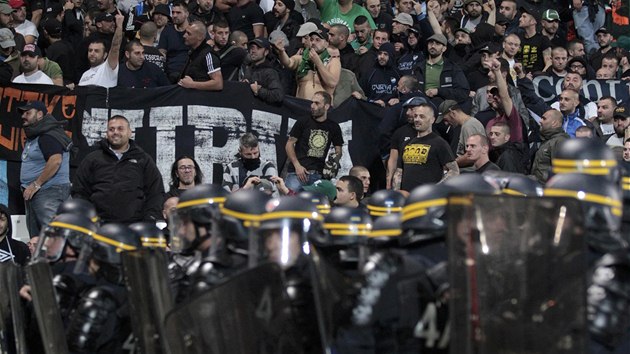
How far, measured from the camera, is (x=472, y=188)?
5.91 meters

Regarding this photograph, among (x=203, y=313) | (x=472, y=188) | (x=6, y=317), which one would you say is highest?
(x=472, y=188)

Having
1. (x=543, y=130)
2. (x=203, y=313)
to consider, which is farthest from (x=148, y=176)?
(x=203, y=313)

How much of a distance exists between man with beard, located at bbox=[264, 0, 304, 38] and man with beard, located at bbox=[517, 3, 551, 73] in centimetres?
286

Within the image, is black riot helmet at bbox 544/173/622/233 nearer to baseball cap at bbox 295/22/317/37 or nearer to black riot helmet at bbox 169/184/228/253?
black riot helmet at bbox 169/184/228/253

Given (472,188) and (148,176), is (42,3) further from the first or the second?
(472,188)

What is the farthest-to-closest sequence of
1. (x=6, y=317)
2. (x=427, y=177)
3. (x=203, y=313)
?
(x=427, y=177)
(x=6, y=317)
(x=203, y=313)

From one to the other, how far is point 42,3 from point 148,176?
23.8ft

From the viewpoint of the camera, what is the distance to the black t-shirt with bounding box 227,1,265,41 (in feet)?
58.8

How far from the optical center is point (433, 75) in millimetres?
16125

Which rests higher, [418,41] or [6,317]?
[418,41]

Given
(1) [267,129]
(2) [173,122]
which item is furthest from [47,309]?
(1) [267,129]

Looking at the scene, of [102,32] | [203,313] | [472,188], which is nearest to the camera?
[203,313]

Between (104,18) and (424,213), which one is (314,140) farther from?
(424,213)

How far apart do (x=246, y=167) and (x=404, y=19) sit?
4569 millimetres
